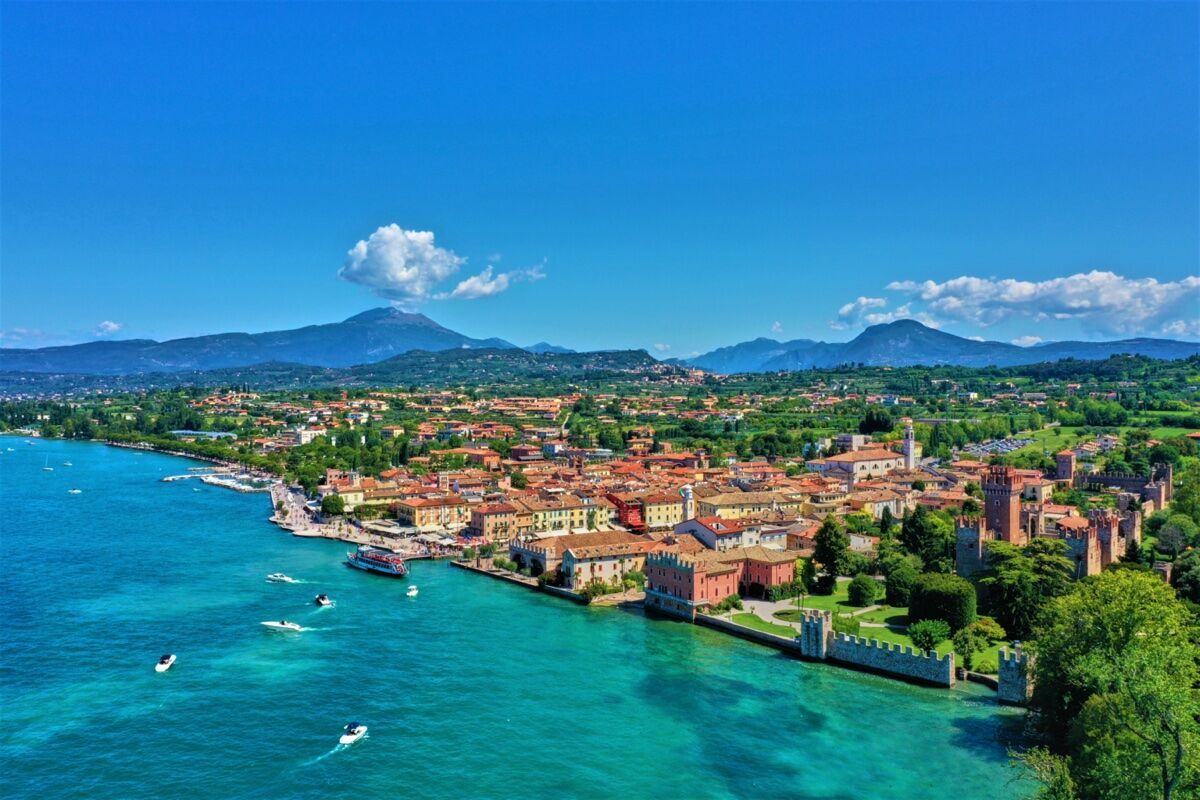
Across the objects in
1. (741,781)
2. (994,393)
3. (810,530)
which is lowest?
(741,781)

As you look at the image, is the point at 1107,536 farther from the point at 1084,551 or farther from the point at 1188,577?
the point at 1188,577

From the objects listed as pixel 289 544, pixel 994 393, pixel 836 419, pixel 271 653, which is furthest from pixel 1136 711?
pixel 994 393

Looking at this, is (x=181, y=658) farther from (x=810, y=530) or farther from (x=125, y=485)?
(x=125, y=485)

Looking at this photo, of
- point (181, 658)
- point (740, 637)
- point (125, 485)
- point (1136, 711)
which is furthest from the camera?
point (125, 485)

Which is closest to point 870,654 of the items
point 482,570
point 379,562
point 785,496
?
point 482,570

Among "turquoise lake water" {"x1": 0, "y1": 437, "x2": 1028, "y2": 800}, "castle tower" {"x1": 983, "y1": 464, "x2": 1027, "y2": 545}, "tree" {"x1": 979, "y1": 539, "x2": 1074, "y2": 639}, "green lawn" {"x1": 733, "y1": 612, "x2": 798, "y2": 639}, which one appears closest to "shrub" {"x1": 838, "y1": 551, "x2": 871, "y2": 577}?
"castle tower" {"x1": 983, "y1": 464, "x2": 1027, "y2": 545}

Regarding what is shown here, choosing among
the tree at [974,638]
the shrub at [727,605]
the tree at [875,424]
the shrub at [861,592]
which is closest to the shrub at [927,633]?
the tree at [974,638]
